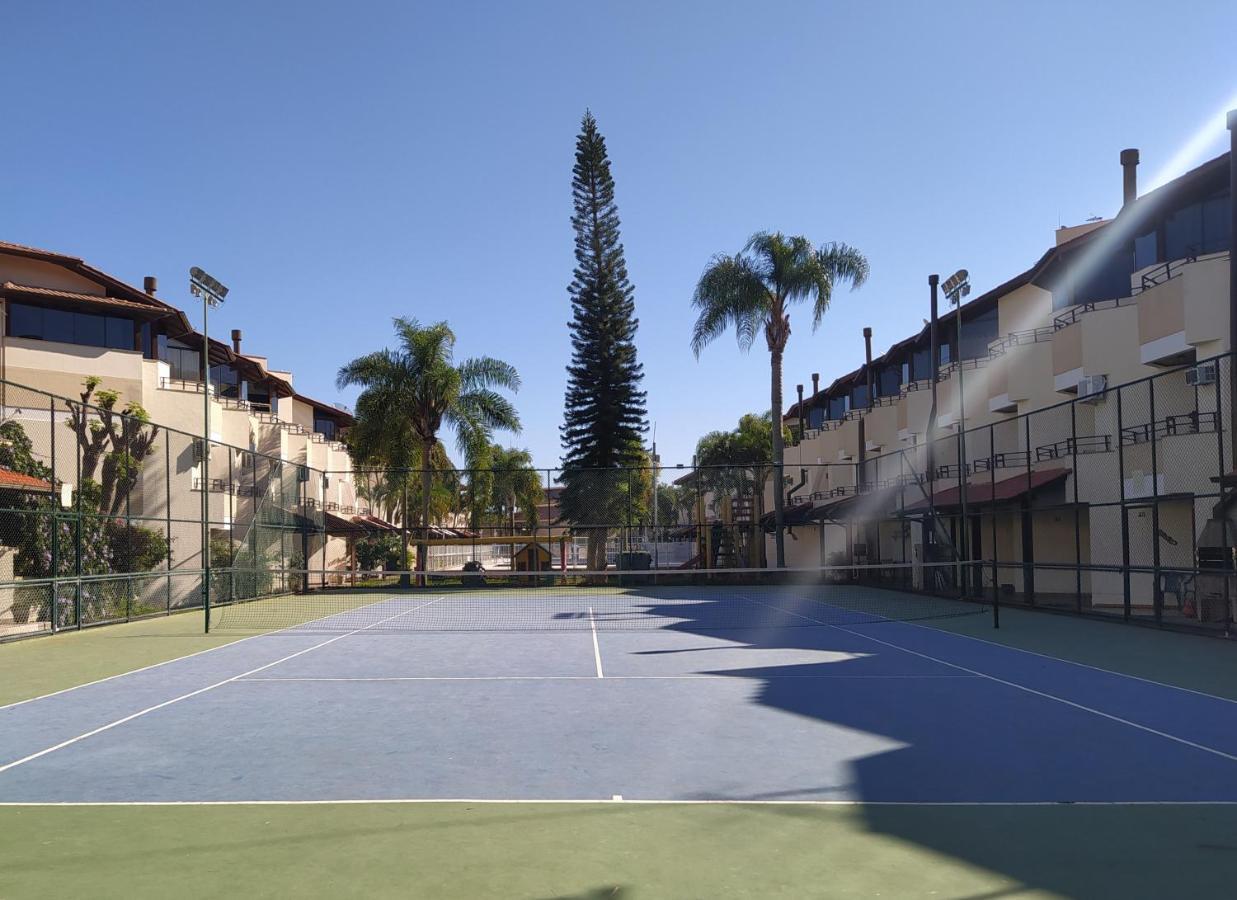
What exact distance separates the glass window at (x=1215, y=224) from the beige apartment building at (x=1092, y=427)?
3cm

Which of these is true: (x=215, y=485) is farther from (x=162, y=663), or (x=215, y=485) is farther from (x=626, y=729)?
(x=626, y=729)

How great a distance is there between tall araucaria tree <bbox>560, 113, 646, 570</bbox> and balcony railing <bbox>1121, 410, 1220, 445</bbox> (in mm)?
26226

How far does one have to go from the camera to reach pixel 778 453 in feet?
123

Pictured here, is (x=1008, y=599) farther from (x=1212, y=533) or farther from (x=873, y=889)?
(x=873, y=889)

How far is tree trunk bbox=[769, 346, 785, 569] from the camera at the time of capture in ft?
118

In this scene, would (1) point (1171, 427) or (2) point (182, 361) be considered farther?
Result: (2) point (182, 361)

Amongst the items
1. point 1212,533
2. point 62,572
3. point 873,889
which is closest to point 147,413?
point 62,572

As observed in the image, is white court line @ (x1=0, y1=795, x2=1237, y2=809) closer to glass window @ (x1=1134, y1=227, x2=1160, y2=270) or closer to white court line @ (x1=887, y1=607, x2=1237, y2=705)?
white court line @ (x1=887, y1=607, x2=1237, y2=705)

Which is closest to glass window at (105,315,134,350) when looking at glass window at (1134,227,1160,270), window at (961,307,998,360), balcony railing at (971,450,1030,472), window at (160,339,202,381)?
window at (160,339,202,381)

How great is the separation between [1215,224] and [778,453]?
1687 centimetres

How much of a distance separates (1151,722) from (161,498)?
89.9ft

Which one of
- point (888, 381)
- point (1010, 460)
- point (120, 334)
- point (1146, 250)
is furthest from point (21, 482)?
point (888, 381)

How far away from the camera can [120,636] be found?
770 inches

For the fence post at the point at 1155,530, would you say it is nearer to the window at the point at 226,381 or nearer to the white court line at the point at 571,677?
the white court line at the point at 571,677
